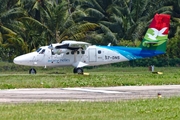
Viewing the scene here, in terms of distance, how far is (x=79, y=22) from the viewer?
55.5m

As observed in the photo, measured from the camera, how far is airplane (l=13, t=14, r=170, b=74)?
43094 millimetres

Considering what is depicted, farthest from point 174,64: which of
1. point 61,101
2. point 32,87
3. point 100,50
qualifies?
point 61,101

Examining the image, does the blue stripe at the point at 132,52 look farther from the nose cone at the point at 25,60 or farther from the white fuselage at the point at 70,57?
the nose cone at the point at 25,60

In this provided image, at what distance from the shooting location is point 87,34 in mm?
55250

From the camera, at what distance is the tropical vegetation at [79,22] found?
50438 millimetres

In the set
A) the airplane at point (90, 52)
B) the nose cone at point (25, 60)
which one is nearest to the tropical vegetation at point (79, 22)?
the airplane at point (90, 52)

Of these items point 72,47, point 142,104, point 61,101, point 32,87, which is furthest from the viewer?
point 72,47

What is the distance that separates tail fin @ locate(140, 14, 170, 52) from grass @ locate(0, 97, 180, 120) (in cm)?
2477

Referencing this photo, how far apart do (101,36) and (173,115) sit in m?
37.6

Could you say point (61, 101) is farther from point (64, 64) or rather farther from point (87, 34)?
point (87, 34)

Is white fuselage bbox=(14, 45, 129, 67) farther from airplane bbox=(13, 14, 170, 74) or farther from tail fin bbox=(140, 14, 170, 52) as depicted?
tail fin bbox=(140, 14, 170, 52)

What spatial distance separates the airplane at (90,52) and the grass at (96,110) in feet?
76.8

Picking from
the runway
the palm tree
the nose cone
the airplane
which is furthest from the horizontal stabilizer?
the runway

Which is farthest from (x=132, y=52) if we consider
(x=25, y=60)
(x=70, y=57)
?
(x=25, y=60)
